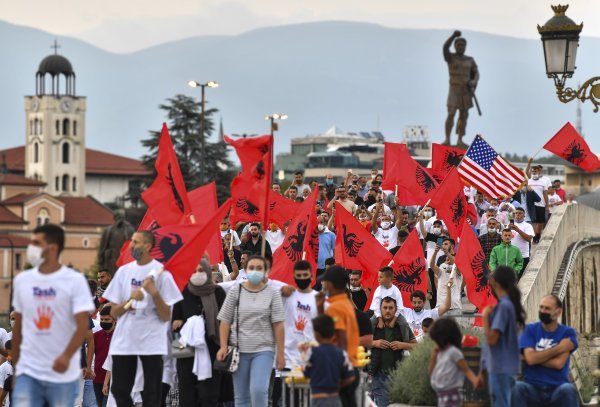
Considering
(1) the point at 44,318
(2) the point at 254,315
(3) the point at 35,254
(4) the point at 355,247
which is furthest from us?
(4) the point at 355,247

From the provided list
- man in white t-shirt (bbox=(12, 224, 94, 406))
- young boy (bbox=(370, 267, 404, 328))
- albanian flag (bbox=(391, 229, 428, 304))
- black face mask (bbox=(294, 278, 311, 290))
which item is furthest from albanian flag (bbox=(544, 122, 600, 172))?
man in white t-shirt (bbox=(12, 224, 94, 406))

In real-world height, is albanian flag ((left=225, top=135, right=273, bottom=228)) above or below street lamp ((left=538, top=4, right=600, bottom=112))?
below

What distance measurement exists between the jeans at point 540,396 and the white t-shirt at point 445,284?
26.1 feet

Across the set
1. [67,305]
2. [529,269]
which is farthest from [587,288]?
[67,305]

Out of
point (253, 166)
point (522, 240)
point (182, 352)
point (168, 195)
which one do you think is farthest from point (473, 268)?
point (182, 352)

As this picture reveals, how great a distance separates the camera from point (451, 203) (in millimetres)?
27125

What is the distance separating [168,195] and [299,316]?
3.24 m

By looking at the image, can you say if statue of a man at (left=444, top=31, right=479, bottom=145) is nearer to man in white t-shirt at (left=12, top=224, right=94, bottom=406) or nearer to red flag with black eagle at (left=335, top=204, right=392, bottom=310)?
red flag with black eagle at (left=335, top=204, right=392, bottom=310)

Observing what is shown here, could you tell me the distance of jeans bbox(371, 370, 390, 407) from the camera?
61.7ft

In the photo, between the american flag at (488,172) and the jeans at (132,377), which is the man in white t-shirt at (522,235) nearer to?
the american flag at (488,172)

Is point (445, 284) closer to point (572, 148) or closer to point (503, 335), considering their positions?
point (572, 148)

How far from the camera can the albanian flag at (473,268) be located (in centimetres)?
2325

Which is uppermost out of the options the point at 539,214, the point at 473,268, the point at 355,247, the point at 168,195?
the point at 539,214

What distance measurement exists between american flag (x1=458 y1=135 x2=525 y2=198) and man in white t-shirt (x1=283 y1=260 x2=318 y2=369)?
12.9 metres
